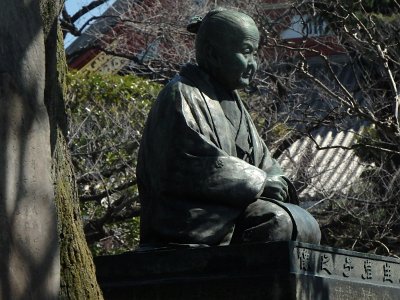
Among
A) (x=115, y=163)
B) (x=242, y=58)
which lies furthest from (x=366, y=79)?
(x=242, y=58)

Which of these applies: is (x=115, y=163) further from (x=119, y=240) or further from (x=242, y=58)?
(x=242, y=58)

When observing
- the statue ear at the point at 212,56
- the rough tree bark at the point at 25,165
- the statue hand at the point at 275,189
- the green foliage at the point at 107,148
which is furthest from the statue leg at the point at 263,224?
the green foliage at the point at 107,148

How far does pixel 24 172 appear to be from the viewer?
219 inches

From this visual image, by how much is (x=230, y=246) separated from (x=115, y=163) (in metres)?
7.34

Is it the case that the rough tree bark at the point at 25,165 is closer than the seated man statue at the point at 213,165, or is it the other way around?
the rough tree bark at the point at 25,165

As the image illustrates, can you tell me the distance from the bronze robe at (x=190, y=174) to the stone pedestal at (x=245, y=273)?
0.71 ft

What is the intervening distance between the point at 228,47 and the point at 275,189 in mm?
985

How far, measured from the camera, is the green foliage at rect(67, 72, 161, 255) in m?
13.6

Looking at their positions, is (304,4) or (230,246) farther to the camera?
(304,4)

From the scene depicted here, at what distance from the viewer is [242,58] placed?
795 centimetres

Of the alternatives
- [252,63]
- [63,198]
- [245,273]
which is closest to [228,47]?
[252,63]

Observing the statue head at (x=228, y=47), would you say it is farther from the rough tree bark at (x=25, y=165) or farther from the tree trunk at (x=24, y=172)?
the tree trunk at (x=24, y=172)

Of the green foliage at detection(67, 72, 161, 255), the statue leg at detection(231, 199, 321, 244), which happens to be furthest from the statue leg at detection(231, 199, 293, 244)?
the green foliage at detection(67, 72, 161, 255)

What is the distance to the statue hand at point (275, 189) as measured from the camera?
7656mm
